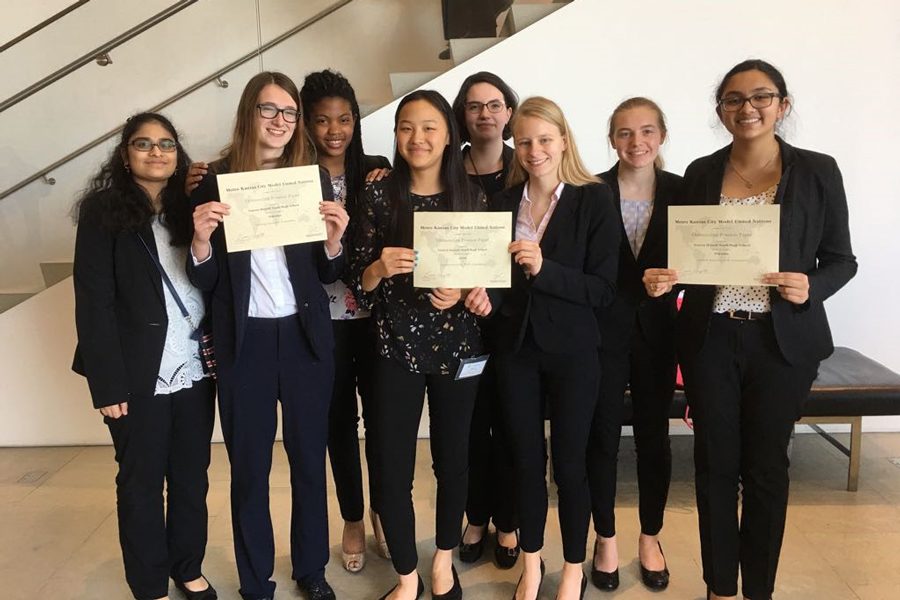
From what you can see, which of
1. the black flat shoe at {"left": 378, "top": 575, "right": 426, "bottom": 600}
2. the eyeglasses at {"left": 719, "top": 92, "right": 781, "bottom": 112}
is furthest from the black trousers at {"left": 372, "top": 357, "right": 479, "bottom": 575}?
the eyeglasses at {"left": 719, "top": 92, "right": 781, "bottom": 112}

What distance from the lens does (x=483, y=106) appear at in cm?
210

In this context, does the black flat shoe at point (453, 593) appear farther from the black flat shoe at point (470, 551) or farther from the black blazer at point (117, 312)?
the black blazer at point (117, 312)

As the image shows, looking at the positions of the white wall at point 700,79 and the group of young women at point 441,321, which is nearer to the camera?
the group of young women at point 441,321

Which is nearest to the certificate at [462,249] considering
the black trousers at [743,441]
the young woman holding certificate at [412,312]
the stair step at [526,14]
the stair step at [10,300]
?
the young woman holding certificate at [412,312]

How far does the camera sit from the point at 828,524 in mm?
2621

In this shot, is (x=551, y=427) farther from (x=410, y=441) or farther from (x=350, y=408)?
(x=350, y=408)

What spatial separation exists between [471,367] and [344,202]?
2.22 feet

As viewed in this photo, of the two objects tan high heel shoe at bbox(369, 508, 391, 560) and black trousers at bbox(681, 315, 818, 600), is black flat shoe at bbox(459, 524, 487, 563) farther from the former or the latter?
black trousers at bbox(681, 315, 818, 600)

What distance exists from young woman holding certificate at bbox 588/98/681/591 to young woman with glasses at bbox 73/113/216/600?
1.26m

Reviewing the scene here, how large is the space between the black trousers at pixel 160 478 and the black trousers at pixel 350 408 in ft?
1.34

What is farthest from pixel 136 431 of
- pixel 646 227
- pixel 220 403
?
pixel 646 227

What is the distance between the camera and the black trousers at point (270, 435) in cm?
185

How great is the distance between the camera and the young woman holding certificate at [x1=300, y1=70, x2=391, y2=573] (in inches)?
80.0

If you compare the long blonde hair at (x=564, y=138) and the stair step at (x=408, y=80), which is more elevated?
the stair step at (x=408, y=80)
